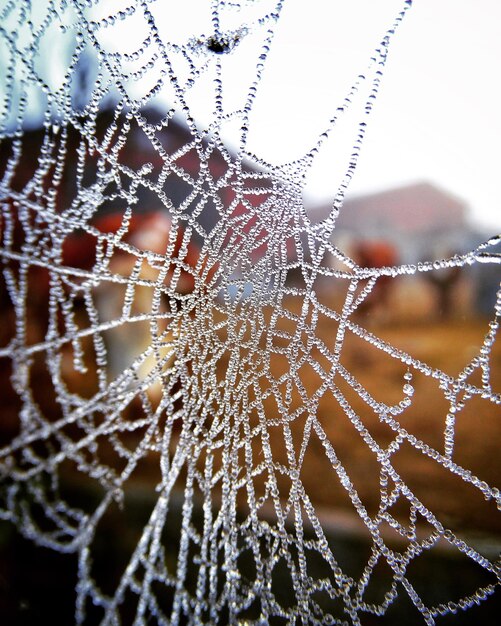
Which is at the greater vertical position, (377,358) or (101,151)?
(101,151)

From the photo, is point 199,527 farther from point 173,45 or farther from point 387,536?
point 173,45

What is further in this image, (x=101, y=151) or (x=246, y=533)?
(x=246, y=533)

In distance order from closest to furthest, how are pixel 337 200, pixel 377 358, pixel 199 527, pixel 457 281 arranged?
pixel 337 200 → pixel 199 527 → pixel 377 358 → pixel 457 281

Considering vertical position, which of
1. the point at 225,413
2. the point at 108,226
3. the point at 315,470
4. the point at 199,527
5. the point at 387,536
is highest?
the point at 108,226

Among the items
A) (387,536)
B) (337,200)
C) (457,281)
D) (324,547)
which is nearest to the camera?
(337,200)

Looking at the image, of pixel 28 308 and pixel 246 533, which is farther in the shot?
pixel 28 308

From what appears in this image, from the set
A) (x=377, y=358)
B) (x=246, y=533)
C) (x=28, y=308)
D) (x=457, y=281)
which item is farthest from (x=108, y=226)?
(x=457, y=281)

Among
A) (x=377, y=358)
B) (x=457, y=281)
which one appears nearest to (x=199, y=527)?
(x=377, y=358)

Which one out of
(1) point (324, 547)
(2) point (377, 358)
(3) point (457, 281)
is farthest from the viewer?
(3) point (457, 281)

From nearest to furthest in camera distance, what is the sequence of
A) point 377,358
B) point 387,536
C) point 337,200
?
point 337,200, point 387,536, point 377,358

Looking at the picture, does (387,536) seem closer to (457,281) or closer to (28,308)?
(28,308)
